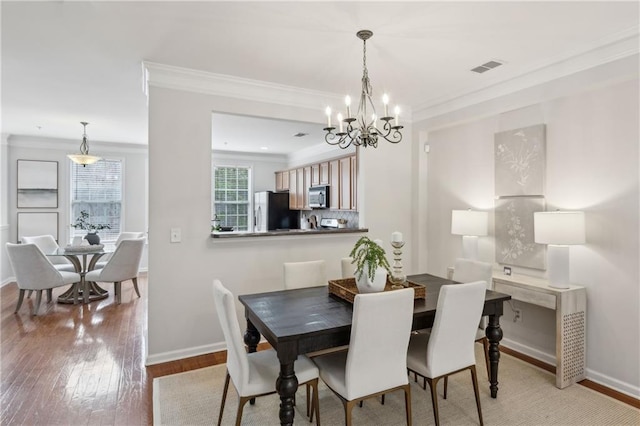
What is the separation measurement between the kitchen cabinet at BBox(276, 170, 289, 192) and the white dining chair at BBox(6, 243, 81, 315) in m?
4.36

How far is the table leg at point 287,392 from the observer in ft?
6.16

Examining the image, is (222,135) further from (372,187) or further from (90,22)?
(90,22)

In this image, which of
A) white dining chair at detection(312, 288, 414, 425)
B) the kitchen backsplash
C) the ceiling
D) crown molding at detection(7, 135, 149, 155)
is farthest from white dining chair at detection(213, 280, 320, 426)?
crown molding at detection(7, 135, 149, 155)

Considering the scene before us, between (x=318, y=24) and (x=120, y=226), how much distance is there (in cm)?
633

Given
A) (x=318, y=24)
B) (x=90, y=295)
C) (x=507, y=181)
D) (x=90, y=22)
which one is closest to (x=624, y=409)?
(x=507, y=181)

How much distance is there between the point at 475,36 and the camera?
2.60 metres

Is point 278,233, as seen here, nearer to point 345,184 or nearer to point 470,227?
point 470,227

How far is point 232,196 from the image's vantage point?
8172 mm

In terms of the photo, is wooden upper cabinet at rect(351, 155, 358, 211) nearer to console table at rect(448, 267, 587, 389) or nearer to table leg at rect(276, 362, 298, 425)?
console table at rect(448, 267, 587, 389)

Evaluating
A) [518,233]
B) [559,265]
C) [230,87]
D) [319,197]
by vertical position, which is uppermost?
[230,87]

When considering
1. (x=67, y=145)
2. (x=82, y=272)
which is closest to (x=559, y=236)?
(x=82, y=272)

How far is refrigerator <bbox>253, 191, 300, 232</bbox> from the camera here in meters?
7.57

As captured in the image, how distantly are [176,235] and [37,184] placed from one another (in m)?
4.96

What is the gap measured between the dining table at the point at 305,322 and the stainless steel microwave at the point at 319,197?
3.23 meters
